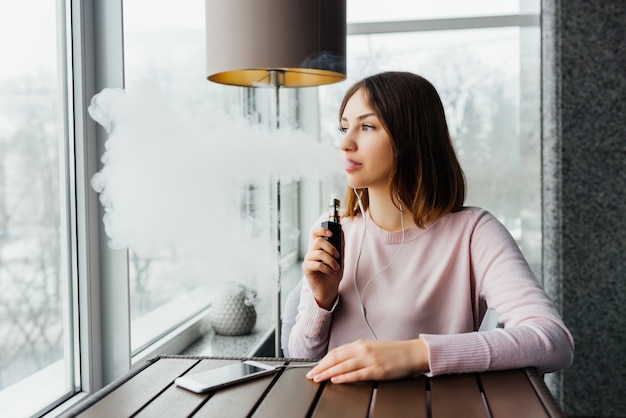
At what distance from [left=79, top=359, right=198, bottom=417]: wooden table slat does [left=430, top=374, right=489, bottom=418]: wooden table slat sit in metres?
0.43

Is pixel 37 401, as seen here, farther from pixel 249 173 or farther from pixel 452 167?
pixel 452 167

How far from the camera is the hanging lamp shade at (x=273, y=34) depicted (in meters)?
1.57

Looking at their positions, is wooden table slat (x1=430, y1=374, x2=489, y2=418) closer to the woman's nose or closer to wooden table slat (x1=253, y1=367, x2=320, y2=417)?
wooden table slat (x1=253, y1=367, x2=320, y2=417)

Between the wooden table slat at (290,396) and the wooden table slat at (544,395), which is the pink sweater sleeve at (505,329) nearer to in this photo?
the wooden table slat at (544,395)

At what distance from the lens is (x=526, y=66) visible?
8.76 ft

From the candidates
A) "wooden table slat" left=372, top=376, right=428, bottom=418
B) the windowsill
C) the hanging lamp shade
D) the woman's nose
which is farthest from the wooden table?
the windowsill

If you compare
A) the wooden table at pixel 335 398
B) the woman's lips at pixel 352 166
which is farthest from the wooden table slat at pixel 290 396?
the woman's lips at pixel 352 166

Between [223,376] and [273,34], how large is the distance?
2.97 ft

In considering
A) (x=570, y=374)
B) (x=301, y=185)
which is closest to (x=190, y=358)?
(x=570, y=374)

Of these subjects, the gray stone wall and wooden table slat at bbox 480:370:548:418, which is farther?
the gray stone wall

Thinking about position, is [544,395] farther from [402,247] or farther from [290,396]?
[402,247]

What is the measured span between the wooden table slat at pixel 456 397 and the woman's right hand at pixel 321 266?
0.37m

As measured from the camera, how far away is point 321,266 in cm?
130

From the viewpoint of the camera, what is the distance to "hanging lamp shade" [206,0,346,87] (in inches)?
61.7
